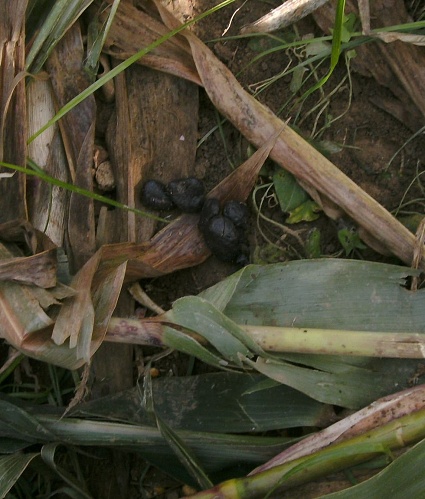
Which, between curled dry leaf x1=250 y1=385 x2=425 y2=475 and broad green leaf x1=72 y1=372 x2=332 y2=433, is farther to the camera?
broad green leaf x1=72 y1=372 x2=332 y2=433

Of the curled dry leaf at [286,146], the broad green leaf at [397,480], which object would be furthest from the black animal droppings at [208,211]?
the broad green leaf at [397,480]

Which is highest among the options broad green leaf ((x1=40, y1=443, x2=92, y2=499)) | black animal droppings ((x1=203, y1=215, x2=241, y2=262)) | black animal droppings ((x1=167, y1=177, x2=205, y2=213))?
black animal droppings ((x1=167, y1=177, x2=205, y2=213))

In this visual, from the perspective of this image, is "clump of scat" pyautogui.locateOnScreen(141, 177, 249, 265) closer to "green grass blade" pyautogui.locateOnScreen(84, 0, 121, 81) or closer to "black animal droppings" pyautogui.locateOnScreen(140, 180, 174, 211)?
"black animal droppings" pyautogui.locateOnScreen(140, 180, 174, 211)

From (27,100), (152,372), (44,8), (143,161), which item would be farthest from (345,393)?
(44,8)

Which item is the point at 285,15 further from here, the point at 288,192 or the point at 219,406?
the point at 219,406

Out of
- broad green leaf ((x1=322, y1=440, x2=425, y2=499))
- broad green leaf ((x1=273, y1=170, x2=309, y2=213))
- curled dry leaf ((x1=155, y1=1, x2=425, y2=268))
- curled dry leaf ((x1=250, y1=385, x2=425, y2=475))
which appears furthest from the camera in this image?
broad green leaf ((x1=273, y1=170, x2=309, y2=213))

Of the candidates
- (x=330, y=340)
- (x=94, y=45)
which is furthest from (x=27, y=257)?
(x=330, y=340)

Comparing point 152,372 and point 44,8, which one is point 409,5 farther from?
point 152,372

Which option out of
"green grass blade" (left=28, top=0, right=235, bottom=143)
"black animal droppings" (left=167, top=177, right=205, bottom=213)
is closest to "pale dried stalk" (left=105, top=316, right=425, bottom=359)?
"black animal droppings" (left=167, top=177, right=205, bottom=213)

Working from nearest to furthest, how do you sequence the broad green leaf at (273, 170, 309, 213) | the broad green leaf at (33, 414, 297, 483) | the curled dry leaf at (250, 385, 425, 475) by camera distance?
the curled dry leaf at (250, 385, 425, 475) → the broad green leaf at (33, 414, 297, 483) → the broad green leaf at (273, 170, 309, 213)
